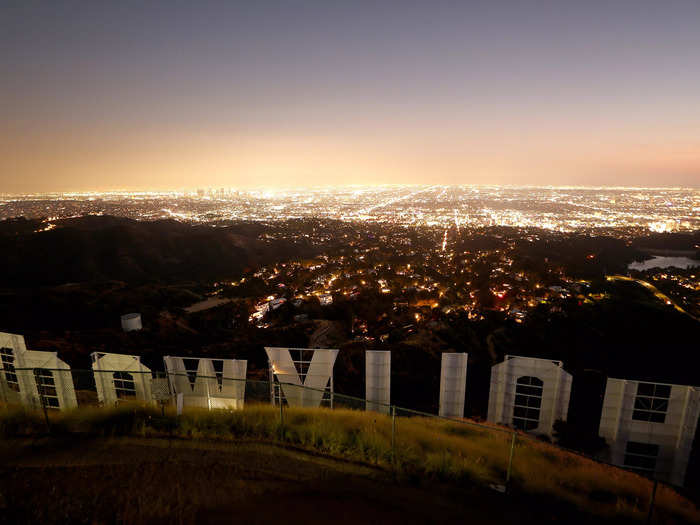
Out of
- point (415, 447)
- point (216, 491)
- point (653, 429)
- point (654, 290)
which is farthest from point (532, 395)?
point (654, 290)

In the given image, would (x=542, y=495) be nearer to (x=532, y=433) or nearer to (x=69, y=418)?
(x=532, y=433)

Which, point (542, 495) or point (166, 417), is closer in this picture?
point (542, 495)

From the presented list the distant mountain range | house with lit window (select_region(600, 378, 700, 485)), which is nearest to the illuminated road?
house with lit window (select_region(600, 378, 700, 485))

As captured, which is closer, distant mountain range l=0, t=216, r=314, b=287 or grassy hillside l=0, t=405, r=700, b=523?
grassy hillside l=0, t=405, r=700, b=523

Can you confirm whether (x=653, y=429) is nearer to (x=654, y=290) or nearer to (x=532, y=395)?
(x=532, y=395)

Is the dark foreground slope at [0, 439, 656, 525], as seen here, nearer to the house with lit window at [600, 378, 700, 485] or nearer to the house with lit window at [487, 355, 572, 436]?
the house with lit window at [487, 355, 572, 436]

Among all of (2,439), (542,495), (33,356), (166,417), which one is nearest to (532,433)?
(542,495)
